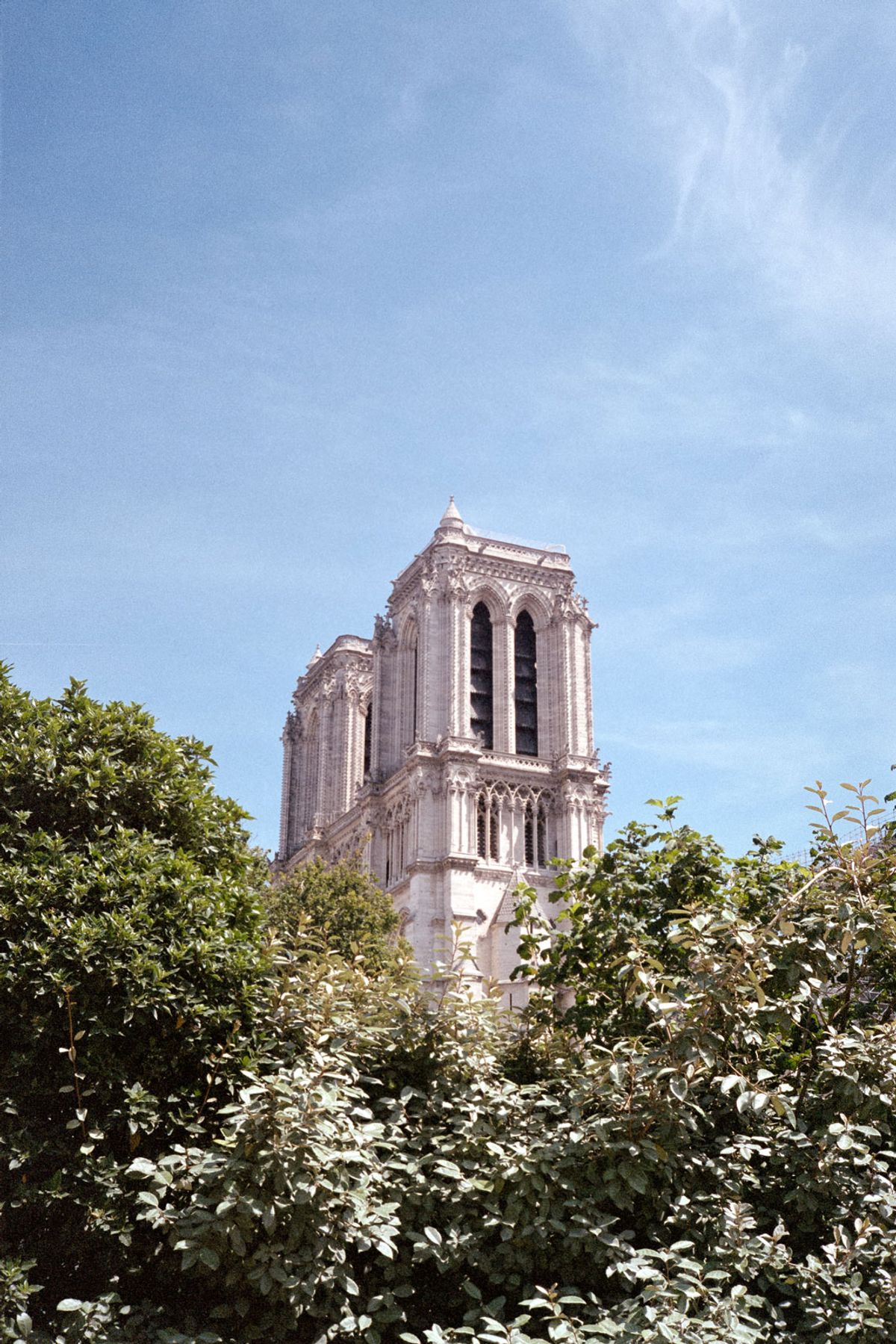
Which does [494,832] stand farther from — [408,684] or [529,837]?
[408,684]

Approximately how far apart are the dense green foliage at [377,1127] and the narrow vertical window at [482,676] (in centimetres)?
5226

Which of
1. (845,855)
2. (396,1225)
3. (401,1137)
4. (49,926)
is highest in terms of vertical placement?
(845,855)

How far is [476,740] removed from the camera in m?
58.7

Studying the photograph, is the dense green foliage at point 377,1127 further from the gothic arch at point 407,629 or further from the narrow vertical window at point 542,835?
the gothic arch at point 407,629

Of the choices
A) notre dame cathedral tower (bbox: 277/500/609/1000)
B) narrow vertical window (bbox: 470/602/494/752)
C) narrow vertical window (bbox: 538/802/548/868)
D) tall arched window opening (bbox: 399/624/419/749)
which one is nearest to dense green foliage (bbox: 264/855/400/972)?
notre dame cathedral tower (bbox: 277/500/609/1000)

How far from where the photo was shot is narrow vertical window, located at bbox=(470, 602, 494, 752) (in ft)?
201


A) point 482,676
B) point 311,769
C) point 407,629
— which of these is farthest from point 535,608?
point 311,769

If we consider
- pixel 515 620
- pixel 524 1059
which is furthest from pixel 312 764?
pixel 524 1059

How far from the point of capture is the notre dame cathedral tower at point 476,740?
56.8 m

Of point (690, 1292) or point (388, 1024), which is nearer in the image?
point (690, 1292)

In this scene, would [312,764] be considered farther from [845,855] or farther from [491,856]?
[845,855]

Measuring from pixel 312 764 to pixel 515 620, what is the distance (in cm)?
1977

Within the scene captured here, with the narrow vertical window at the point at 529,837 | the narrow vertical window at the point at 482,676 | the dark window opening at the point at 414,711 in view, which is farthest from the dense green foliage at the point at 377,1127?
the dark window opening at the point at 414,711

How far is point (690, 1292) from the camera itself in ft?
20.4
